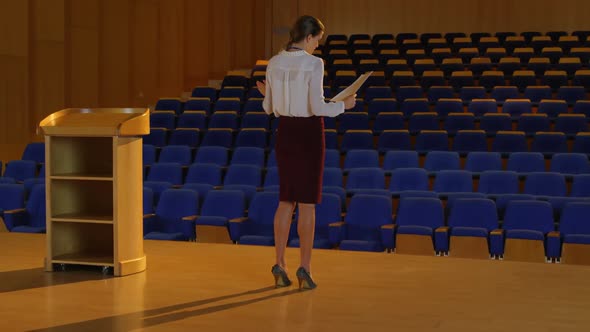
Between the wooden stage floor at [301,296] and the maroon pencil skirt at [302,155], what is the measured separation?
29 cm

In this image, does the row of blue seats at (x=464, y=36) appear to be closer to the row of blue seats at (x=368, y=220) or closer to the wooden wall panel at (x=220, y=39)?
the wooden wall panel at (x=220, y=39)

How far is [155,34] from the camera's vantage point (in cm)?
752

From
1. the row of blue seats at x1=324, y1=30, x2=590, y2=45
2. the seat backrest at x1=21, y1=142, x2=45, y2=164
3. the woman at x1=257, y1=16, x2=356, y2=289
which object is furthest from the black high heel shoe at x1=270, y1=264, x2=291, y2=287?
the row of blue seats at x1=324, y1=30, x2=590, y2=45

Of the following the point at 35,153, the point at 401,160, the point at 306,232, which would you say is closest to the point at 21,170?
the point at 35,153

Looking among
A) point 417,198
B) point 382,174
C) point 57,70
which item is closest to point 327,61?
point 57,70

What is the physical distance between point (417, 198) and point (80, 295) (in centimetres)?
179

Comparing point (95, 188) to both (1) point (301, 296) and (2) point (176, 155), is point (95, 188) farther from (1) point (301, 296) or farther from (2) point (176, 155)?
(2) point (176, 155)

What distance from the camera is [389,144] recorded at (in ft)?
17.0

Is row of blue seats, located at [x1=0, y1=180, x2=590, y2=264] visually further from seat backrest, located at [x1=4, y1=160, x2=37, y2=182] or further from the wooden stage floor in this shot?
seat backrest, located at [x1=4, y1=160, x2=37, y2=182]

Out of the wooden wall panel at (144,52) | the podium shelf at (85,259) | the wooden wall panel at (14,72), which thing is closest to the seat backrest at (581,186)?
the podium shelf at (85,259)

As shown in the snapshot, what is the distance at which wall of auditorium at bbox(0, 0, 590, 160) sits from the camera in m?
5.95

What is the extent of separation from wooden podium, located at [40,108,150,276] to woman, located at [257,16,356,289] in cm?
51

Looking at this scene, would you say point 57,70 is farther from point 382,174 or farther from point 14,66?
point 382,174

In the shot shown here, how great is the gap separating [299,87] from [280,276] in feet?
1.83
